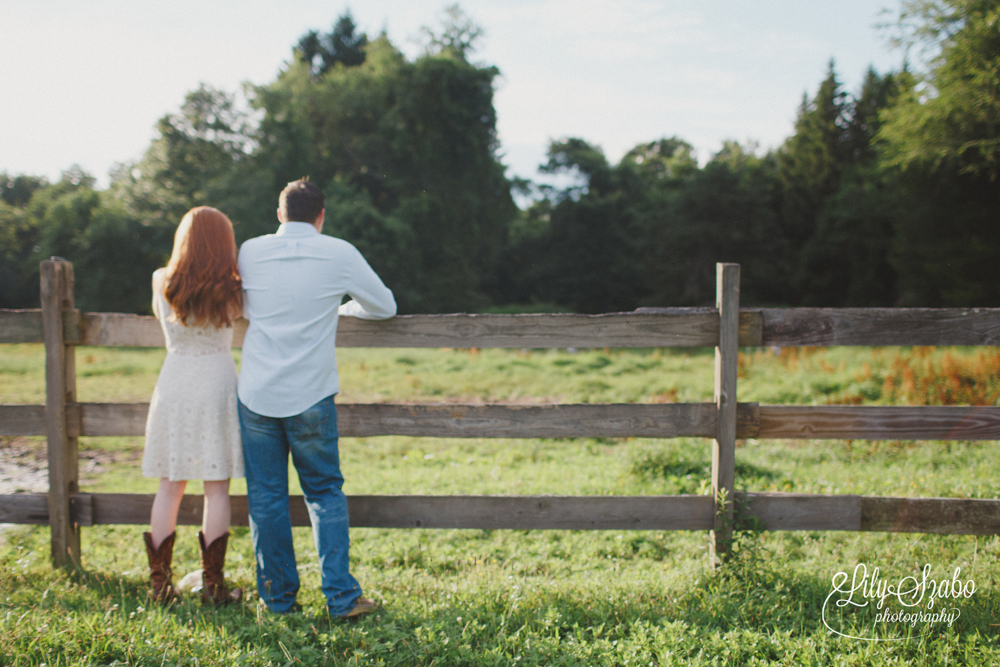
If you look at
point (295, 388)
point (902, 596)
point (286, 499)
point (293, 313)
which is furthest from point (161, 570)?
point (902, 596)

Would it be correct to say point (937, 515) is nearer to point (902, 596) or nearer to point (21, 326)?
point (902, 596)

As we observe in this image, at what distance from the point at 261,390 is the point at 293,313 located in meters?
0.40

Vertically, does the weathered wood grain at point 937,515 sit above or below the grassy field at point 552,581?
above

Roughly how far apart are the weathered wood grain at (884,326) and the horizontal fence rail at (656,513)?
860 mm

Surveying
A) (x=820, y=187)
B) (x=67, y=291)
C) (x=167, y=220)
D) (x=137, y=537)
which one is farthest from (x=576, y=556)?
(x=820, y=187)

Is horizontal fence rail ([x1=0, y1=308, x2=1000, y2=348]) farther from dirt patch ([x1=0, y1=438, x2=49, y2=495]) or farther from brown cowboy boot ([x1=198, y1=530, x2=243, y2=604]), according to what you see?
dirt patch ([x1=0, y1=438, x2=49, y2=495])

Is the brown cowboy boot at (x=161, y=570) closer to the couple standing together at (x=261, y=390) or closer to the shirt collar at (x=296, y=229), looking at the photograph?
the couple standing together at (x=261, y=390)

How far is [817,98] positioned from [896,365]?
4769cm

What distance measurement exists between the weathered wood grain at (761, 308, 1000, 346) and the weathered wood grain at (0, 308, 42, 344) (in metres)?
4.14

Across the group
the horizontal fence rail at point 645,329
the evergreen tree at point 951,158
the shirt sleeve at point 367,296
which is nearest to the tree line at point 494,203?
the evergreen tree at point 951,158

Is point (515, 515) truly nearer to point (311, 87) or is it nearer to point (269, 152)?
point (269, 152)

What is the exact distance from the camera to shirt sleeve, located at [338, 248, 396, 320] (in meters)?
3.19

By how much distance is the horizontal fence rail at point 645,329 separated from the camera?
11.3 ft

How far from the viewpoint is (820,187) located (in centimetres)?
4612
